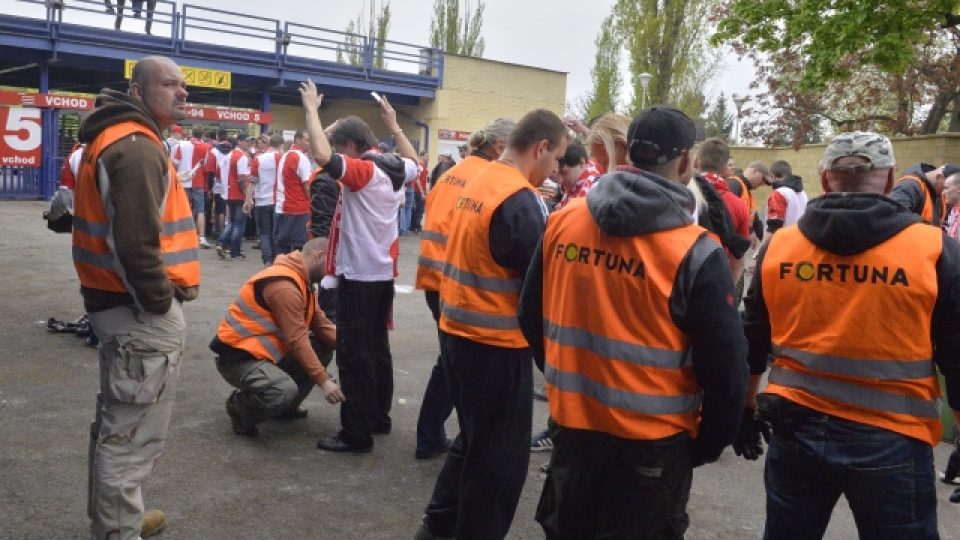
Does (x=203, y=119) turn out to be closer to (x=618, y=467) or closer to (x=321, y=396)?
(x=321, y=396)

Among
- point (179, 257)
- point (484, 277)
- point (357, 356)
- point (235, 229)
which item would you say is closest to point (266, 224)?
point (235, 229)

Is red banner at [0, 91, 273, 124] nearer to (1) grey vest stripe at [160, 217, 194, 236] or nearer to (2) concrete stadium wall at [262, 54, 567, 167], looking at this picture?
(2) concrete stadium wall at [262, 54, 567, 167]

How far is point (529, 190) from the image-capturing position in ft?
11.7

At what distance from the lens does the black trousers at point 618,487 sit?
7.97 ft

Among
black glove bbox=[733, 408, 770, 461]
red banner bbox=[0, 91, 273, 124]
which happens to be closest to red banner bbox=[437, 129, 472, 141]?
red banner bbox=[0, 91, 273, 124]

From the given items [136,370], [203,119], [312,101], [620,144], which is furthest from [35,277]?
[203,119]

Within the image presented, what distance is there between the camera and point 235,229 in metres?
13.6

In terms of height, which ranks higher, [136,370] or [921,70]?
[921,70]

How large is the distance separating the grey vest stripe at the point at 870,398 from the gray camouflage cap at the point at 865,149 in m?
0.75

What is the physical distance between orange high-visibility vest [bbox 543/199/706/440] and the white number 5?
1999 cm

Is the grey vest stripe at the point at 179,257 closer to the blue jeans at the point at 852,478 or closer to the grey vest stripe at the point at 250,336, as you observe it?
the grey vest stripe at the point at 250,336

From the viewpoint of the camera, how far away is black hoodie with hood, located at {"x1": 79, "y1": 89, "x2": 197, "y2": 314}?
3.35 m

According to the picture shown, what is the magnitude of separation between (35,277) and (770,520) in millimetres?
10100

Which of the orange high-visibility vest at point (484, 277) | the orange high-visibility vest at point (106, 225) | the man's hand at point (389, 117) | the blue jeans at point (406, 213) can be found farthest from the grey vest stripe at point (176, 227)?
the blue jeans at point (406, 213)
